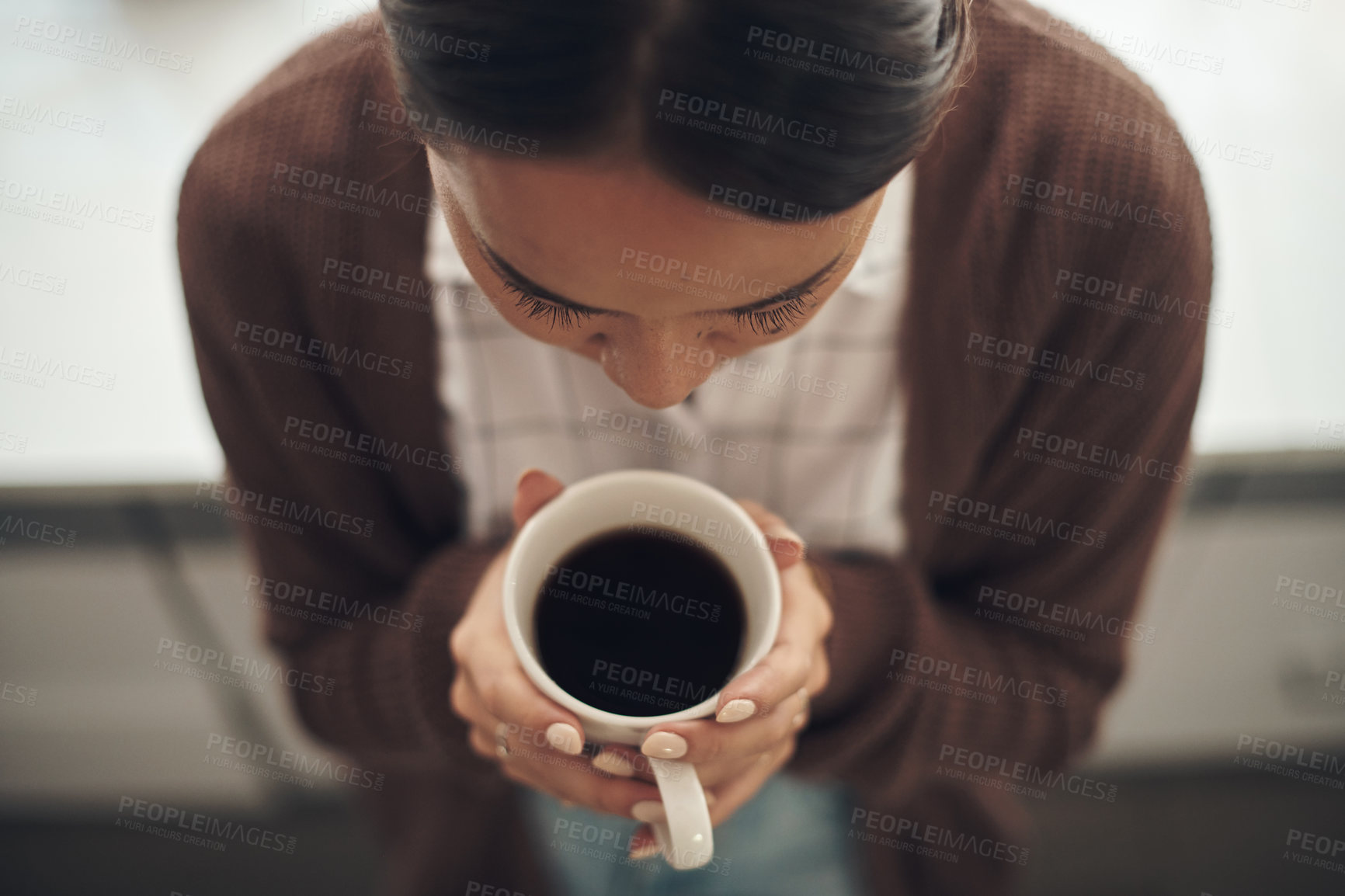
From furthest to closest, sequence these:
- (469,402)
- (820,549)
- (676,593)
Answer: (820,549), (469,402), (676,593)

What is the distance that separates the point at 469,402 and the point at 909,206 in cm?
49

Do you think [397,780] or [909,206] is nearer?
[909,206]

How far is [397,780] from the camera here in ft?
3.54

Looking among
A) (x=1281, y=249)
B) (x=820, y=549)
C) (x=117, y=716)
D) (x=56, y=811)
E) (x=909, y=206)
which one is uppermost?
(x=909, y=206)

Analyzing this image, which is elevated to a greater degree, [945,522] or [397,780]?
[945,522]

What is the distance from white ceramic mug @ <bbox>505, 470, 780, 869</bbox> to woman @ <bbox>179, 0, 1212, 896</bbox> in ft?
0.06

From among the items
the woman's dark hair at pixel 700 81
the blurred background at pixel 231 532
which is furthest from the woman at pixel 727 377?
the blurred background at pixel 231 532

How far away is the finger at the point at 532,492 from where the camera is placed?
2.10ft

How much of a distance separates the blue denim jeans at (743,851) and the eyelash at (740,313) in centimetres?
71

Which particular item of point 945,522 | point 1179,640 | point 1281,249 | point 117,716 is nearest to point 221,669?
point 117,716

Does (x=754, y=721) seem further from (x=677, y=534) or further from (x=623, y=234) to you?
(x=623, y=234)

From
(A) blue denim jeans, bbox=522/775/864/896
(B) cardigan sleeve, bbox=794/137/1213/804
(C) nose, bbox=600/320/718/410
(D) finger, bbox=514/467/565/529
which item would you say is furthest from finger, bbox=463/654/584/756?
(A) blue denim jeans, bbox=522/775/864/896

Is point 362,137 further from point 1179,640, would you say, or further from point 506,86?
point 1179,640

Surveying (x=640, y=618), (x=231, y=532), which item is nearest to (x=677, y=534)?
(x=640, y=618)
